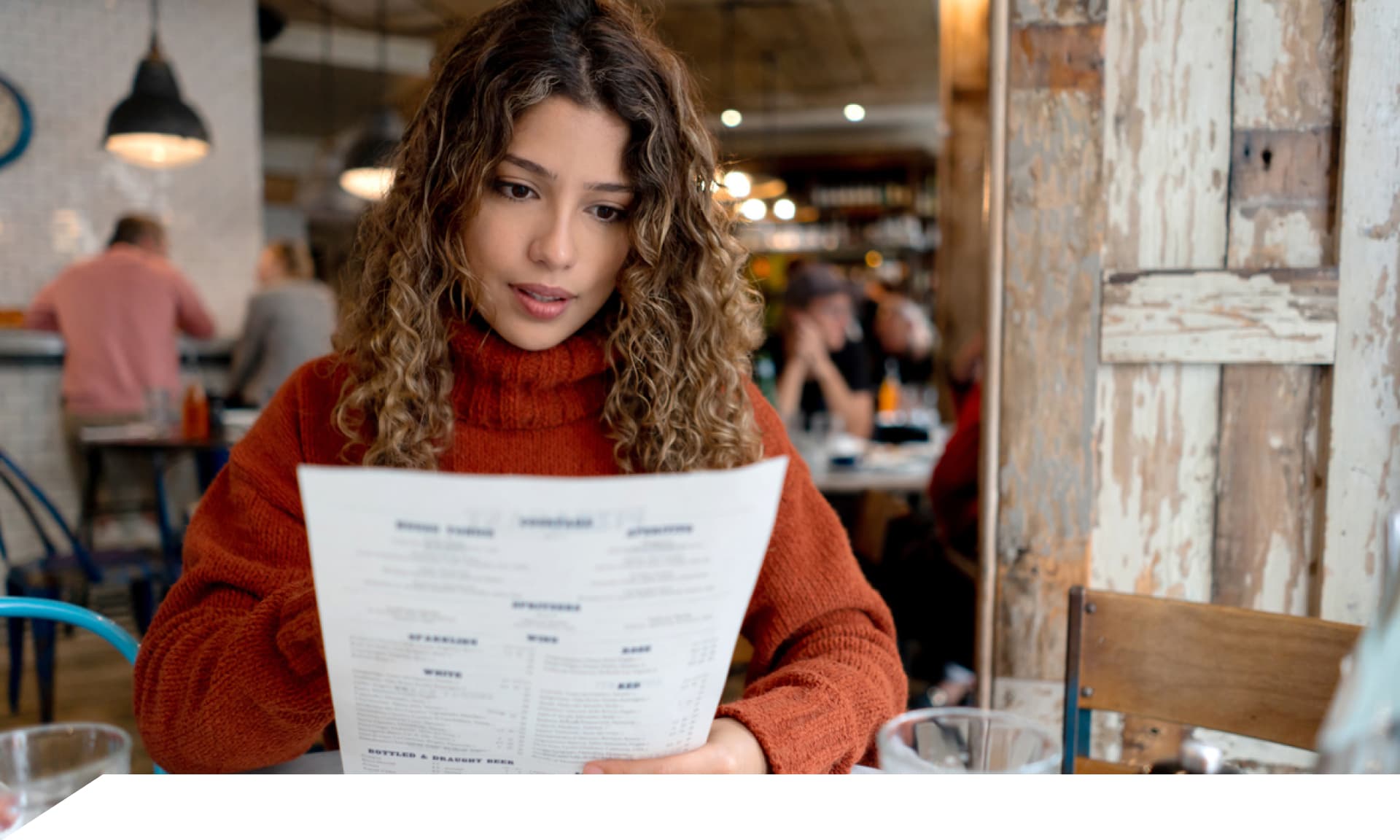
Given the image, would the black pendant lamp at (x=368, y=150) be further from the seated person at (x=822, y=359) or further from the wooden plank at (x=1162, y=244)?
the wooden plank at (x=1162, y=244)

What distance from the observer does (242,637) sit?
882mm

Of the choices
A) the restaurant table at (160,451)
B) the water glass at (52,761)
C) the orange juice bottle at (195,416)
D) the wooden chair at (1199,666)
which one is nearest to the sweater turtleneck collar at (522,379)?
A: the water glass at (52,761)

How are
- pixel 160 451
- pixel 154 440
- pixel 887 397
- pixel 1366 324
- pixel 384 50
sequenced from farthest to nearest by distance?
pixel 384 50
pixel 887 397
pixel 160 451
pixel 154 440
pixel 1366 324

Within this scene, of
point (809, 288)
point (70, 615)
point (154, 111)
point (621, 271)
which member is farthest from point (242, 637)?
point (154, 111)

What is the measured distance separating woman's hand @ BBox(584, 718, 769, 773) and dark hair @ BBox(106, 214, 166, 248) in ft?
15.2

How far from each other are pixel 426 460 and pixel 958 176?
16.7 feet

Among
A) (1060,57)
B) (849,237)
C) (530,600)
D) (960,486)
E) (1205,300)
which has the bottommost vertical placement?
(960,486)

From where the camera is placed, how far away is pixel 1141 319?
1461 millimetres

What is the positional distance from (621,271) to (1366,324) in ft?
3.51

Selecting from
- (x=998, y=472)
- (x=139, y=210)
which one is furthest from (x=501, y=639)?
(x=139, y=210)

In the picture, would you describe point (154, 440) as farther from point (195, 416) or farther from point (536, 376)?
point (536, 376)
